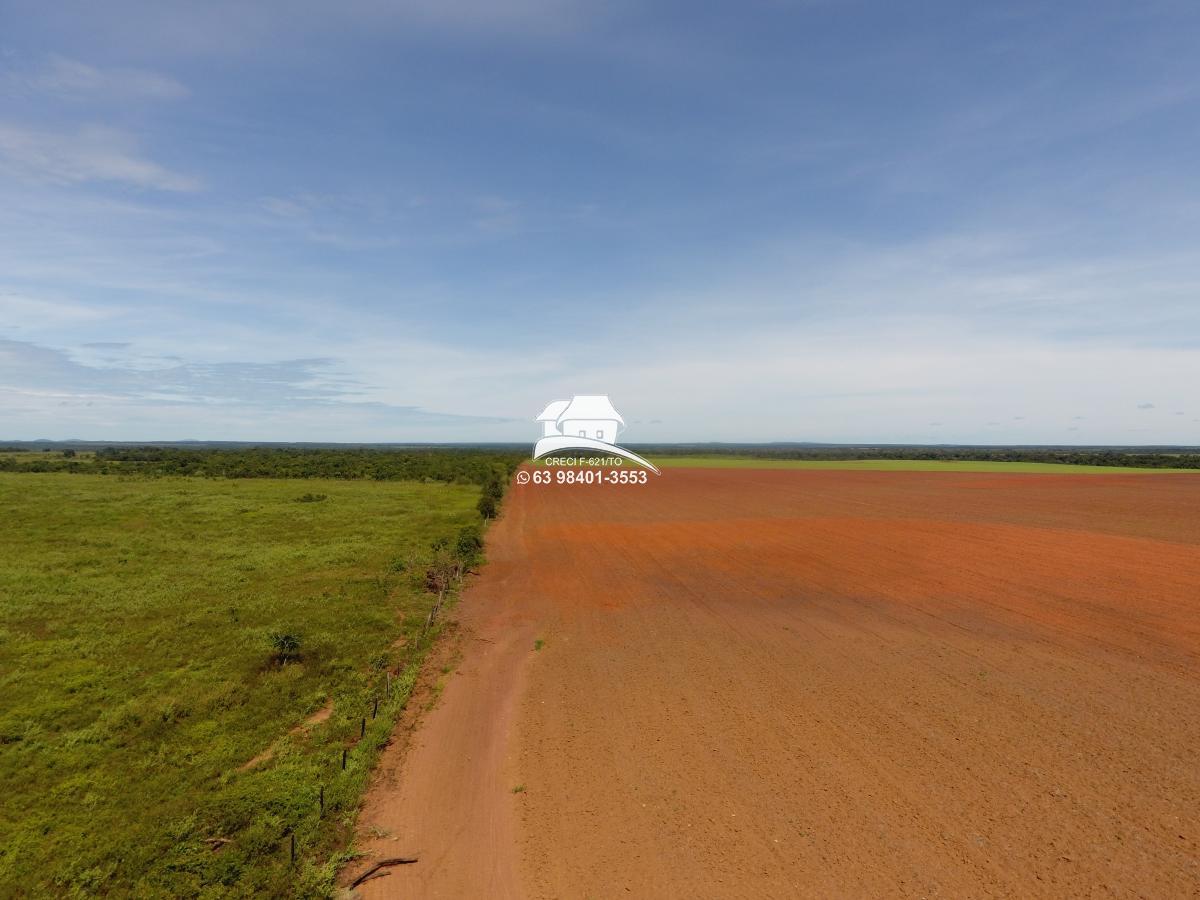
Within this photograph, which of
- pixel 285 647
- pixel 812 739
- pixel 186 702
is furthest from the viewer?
pixel 285 647

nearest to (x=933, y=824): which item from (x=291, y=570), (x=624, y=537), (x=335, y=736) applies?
(x=335, y=736)

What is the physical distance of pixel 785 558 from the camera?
2783 cm

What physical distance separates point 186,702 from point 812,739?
13289mm

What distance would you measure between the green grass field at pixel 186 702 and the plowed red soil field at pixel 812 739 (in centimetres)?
152

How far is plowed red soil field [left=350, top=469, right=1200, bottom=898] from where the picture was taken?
25.7 feet

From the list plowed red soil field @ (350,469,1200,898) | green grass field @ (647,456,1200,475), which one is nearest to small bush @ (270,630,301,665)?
plowed red soil field @ (350,469,1200,898)

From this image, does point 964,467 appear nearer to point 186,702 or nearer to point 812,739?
point 812,739

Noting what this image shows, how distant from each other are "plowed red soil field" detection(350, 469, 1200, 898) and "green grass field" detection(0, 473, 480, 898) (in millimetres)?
1517

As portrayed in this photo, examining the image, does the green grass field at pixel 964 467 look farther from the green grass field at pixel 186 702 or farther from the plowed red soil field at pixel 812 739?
the green grass field at pixel 186 702

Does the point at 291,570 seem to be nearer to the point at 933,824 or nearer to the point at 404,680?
the point at 404,680

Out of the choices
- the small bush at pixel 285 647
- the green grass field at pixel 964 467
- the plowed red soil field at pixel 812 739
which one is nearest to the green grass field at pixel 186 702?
the small bush at pixel 285 647

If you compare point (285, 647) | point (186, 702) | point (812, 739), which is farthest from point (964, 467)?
point (186, 702)

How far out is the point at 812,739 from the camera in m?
11.0

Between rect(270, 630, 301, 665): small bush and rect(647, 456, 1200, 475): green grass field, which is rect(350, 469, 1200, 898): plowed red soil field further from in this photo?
rect(647, 456, 1200, 475): green grass field
